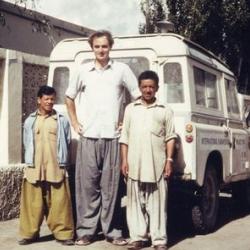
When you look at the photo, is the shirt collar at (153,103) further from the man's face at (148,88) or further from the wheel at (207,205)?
the wheel at (207,205)

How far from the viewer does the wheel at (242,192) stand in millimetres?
8977

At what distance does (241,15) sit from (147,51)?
10.7 meters

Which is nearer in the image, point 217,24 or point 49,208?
point 49,208

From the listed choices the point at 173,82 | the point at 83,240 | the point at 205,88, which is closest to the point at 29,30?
the point at 205,88

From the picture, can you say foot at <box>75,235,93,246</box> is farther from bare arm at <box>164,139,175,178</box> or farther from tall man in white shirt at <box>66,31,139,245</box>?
bare arm at <box>164,139,175,178</box>

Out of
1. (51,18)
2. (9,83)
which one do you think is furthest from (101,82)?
(51,18)

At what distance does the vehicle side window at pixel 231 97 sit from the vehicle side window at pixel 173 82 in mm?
1575

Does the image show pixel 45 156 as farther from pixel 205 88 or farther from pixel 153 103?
pixel 205 88

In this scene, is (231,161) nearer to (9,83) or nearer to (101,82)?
(101,82)

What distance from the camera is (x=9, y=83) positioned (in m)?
8.05

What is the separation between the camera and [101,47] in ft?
19.6

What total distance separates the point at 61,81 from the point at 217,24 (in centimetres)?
1048

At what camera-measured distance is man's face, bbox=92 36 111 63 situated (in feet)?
19.5

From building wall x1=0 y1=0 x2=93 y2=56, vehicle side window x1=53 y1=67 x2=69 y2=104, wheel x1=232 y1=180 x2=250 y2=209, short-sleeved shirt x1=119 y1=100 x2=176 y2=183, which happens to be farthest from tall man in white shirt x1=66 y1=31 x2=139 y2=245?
building wall x1=0 y1=0 x2=93 y2=56
